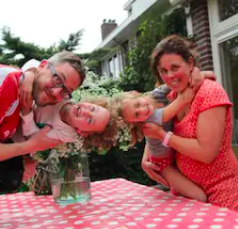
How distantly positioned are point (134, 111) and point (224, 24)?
3398 millimetres

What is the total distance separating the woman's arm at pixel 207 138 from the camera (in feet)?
5.05

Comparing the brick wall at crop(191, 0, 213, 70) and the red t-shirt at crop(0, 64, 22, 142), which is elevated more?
the brick wall at crop(191, 0, 213, 70)

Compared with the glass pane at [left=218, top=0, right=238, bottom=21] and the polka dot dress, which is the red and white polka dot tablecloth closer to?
the polka dot dress

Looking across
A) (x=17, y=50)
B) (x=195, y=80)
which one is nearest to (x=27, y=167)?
(x=195, y=80)

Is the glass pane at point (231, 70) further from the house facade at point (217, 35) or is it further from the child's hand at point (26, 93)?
the child's hand at point (26, 93)

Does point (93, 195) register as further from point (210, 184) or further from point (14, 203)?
point (210, 184)

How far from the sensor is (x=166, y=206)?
5.10ft

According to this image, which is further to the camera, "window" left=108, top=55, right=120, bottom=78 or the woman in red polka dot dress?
"window" left=108, top=55, right=120, bottom=78

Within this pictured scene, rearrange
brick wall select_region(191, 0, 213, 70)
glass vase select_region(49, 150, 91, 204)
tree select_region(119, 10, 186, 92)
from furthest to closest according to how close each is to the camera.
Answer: tree select_region(119, 10, 186, 92), brick wall select_region(191, 0, 213, 70), glass vase select_region(49, 150, 91, 204)

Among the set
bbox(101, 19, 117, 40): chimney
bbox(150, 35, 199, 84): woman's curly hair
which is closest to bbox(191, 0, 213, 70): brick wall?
bbox(150, 35, 199, 84): woman's curly hair

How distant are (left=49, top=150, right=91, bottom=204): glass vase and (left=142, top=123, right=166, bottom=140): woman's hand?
0.41 m

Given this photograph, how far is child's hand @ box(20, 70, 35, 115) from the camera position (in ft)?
4.50

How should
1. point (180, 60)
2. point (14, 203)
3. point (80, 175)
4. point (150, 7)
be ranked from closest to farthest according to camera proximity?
point (180, 60) → point (80, 175) → point (14, 203) → point (150, 7)

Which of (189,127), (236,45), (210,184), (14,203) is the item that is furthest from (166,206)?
(236,45)
